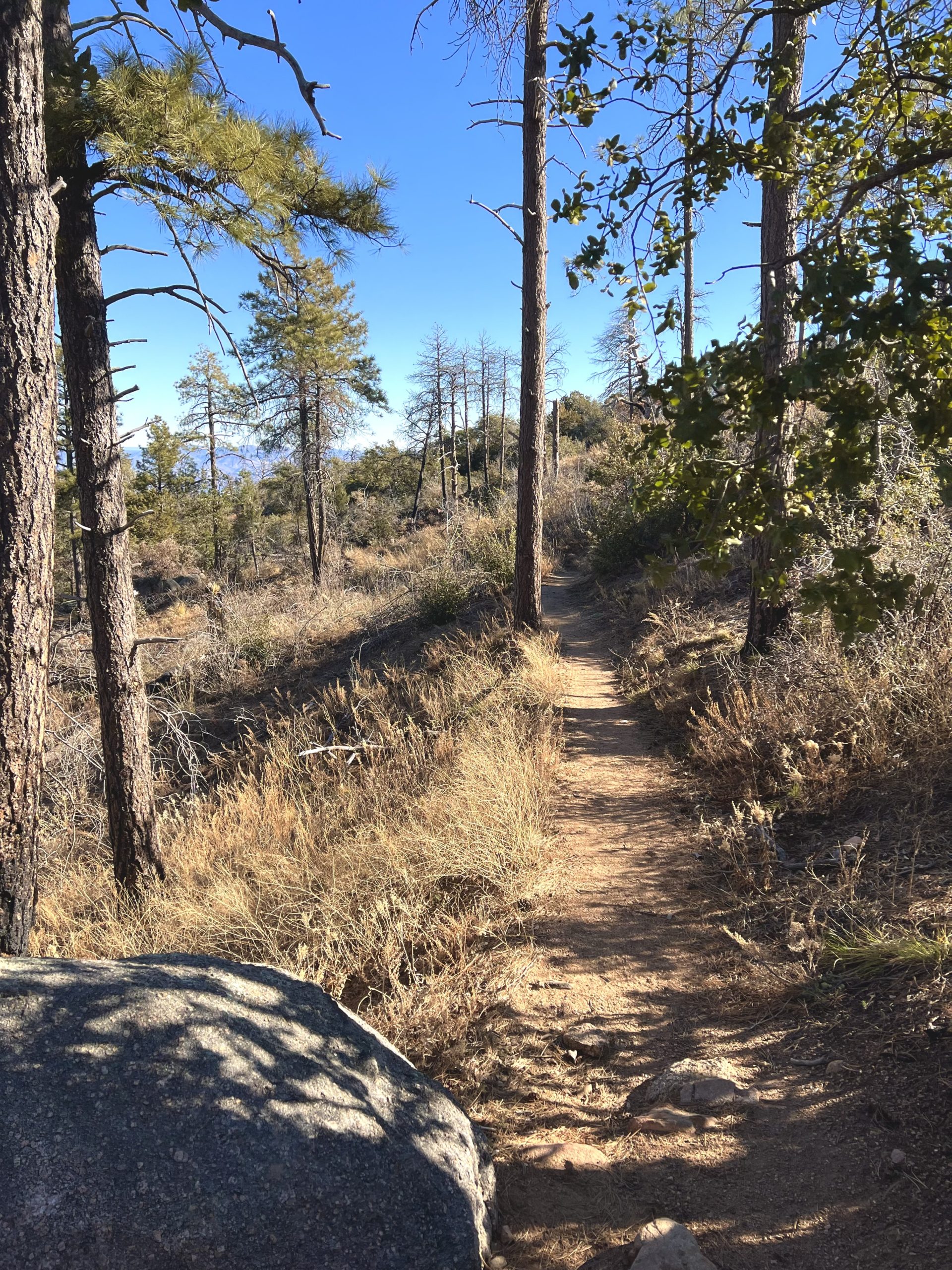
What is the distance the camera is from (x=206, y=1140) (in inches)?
73.7

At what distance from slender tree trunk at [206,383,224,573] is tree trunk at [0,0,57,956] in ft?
80.3

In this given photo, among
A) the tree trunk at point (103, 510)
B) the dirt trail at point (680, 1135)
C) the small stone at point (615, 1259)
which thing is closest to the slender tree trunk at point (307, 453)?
the tree trunk at point (103, 510)

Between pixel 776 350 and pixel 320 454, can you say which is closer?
pixel 776 350

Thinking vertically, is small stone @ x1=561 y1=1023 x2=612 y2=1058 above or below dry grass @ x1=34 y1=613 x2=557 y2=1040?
below

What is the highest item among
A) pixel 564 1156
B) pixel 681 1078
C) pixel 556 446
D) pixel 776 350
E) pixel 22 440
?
pixel 556 446

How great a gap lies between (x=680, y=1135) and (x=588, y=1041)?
1.93 ft

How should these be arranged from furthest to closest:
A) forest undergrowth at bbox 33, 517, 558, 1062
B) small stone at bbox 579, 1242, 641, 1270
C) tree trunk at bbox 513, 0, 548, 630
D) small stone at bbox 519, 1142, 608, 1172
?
tree trunk at bbox 513, 0, 548, 630 → forest undergrowth at bbox 33, 517, 558, 1062 → small stone at bbox 519, 1142, 608, 1172 → small stone at bbox 579, 1242, 641, 1270

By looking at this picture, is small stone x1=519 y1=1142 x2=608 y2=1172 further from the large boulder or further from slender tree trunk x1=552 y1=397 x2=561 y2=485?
slender tree trunk x1=552 y1=397 x2=561 y2=485

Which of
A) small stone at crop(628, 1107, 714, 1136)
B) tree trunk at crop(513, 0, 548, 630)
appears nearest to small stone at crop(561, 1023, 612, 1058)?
small stone at crop(628, 1107, 714, 1136)

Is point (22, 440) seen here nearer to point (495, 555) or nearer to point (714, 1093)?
point (714, 1093)

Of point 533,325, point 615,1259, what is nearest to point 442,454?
point 533,325

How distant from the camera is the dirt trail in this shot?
2123 mm

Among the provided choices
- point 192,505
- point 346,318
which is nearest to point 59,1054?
point 346,318

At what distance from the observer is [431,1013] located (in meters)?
3.19
